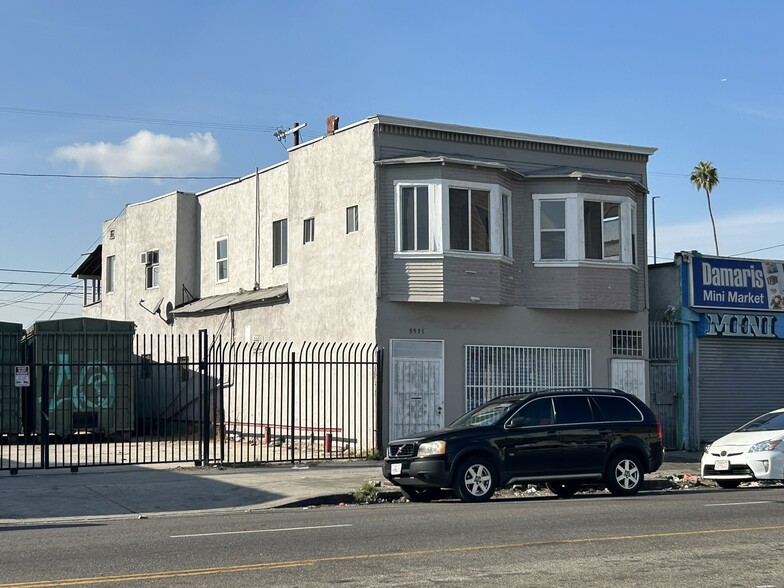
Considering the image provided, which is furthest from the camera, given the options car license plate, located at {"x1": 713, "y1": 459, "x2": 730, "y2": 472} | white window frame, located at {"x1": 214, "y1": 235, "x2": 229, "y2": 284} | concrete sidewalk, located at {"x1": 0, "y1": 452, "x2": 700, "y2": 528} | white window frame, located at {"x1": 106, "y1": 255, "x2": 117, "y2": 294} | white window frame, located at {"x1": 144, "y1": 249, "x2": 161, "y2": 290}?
white window frame, located at {"x1": 106, "y1": 255, "x2": 117, "y2": 294}

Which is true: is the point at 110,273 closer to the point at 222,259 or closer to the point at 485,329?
the point at 222,259

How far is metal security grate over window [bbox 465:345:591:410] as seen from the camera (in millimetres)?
23875

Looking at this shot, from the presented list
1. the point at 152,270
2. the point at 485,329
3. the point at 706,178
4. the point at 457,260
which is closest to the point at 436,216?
the point at 457,260

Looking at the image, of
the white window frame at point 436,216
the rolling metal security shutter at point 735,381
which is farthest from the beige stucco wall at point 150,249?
the rolling metal security shutter at point 735,381

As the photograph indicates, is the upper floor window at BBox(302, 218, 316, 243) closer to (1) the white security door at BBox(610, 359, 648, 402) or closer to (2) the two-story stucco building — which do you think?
(2) the two-story stucco building

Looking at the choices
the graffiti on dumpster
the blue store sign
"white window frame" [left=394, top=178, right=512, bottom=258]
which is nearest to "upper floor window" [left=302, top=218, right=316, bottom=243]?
"white window frame" [left=394, top=178, right=512, bottom=258]

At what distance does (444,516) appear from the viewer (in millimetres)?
13406

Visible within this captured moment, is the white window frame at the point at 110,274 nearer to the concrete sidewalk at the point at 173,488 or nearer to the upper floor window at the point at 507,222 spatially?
the concrete sidewalk at the point at 173,488

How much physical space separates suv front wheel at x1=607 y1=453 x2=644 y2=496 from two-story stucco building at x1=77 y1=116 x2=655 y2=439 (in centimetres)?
682

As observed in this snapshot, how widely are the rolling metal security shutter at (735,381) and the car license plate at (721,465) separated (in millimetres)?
8852

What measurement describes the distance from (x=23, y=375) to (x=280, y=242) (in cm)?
1088

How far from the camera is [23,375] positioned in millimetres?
18766

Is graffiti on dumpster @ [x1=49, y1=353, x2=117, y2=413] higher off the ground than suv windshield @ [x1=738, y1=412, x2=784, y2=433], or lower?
higher

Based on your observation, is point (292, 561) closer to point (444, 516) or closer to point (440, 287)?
point (444, 516)
